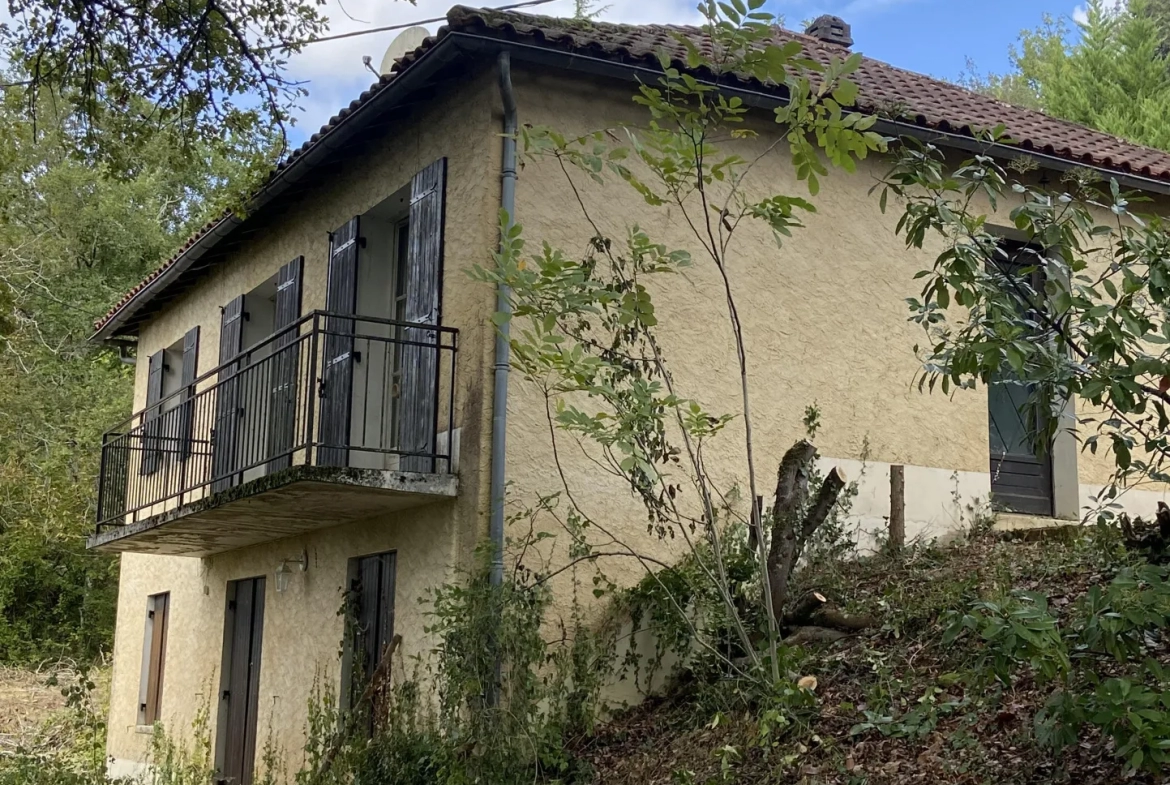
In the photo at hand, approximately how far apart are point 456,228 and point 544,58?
1360 millimetres

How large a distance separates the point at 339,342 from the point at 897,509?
466 centimetres

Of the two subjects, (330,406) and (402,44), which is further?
(402,44)

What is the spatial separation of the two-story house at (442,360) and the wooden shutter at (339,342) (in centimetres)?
3

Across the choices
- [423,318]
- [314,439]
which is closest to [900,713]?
[423,318]

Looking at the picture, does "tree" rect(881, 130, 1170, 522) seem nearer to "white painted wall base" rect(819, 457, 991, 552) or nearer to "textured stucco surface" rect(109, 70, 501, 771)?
"textured stucco surface" rect(109, 70, 501, 771)

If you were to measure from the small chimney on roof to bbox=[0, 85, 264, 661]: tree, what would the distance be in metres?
12.2

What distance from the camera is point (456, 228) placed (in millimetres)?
8766

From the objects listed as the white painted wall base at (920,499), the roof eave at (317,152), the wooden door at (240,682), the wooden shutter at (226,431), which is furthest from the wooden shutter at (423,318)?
the wooden door at (240,682)

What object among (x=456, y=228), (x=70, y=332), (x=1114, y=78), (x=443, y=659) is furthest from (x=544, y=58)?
(x=1114, y=78)

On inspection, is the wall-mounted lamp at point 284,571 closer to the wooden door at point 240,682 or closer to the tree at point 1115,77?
the wooden door at point 240,682

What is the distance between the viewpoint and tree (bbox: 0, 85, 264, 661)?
22.9 m

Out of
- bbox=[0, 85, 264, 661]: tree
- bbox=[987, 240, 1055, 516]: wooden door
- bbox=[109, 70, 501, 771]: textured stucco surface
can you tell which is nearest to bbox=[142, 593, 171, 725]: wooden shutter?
bbox=[109, 70, 501, 771]: textured stucco surface

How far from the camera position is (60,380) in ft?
82.4

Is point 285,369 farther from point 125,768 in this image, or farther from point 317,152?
point 125,768
